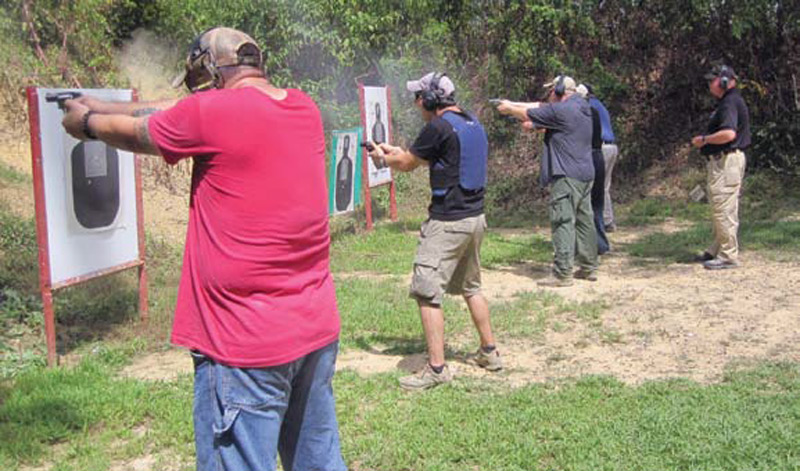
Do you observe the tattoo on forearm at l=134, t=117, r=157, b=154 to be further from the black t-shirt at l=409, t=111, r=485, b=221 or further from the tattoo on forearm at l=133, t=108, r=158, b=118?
the black t-shirt at l=409, t=111, r=485, b=221

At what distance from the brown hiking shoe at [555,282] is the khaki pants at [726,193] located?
5.33 ft

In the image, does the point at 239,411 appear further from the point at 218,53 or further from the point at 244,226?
the point at 218,53

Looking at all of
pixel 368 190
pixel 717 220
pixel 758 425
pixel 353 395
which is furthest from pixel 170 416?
pixel 368 190

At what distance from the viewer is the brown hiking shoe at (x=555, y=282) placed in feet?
24.8

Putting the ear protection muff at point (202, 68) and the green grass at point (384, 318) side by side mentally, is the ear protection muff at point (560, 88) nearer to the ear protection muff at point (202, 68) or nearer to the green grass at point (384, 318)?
the green grass at point (384, 318)

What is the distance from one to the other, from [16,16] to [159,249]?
619 centimetres

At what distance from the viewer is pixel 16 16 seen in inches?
497

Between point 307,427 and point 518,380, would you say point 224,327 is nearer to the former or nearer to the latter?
point 307,427

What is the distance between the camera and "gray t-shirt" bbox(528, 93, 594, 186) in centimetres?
730

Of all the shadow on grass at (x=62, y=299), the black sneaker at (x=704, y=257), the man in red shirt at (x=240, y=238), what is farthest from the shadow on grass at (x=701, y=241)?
the man in red shirt at (x=240, y=238)

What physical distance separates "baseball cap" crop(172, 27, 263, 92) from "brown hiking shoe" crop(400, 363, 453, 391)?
110 inches

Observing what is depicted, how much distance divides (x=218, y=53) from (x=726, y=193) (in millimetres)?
6315

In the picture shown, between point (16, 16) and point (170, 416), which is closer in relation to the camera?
point (170, 416)

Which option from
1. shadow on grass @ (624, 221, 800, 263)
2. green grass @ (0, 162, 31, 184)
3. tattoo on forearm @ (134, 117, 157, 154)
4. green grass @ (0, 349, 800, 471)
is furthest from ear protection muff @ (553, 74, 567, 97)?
green grass @ (0, 162, 31, 184)
